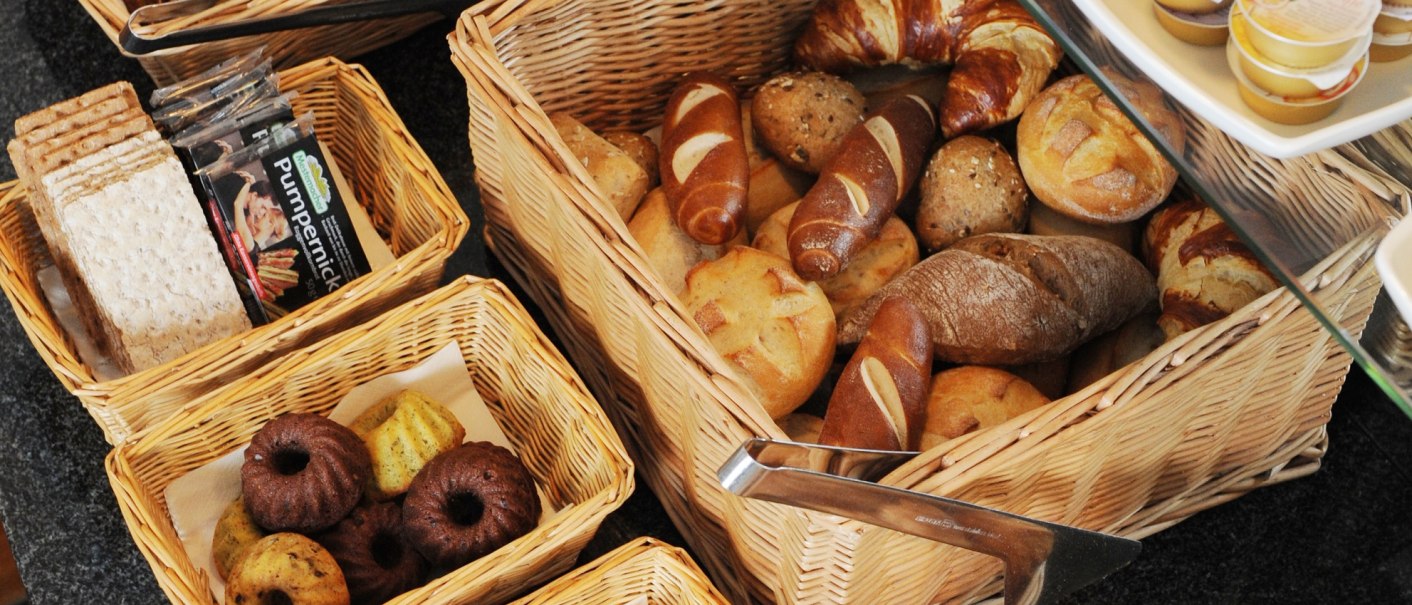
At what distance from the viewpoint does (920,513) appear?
765mm

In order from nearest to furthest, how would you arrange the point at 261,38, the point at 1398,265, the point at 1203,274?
the point at 1398,265, the point at 1203,274, the point at 261,38

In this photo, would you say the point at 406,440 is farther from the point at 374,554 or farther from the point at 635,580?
the point at 635,580

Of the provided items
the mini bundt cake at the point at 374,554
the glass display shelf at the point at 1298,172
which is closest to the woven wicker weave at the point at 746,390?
the glass display shelf at the point at 1298,172

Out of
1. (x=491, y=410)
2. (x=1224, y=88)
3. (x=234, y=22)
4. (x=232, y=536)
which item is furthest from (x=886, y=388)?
(x=234, y=22)

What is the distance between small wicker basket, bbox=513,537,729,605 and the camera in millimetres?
931

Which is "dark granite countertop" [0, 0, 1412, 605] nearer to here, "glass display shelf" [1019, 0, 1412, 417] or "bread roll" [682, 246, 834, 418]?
"bread roll" [682, 246, 834, 418]

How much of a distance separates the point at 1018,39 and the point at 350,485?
70 centimetres

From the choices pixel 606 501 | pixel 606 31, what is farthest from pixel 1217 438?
pixel 606 31

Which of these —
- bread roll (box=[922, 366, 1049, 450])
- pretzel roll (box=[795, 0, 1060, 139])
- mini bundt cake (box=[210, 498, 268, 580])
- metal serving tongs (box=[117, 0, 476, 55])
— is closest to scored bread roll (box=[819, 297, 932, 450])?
bread roll (box=[922, 366, 1049, 450])

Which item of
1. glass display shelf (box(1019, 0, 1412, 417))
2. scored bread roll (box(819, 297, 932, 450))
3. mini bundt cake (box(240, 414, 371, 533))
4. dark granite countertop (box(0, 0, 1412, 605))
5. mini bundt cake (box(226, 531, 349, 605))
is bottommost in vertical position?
dark granite countertop (box(0, 0, 1412, 605))

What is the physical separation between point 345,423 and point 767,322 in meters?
0.40

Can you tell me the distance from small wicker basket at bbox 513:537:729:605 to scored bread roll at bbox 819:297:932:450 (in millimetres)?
145

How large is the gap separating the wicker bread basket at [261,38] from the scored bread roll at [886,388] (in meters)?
0.67

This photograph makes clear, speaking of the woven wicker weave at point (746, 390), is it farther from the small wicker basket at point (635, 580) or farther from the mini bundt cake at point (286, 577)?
the mini bundt cake at point (286, 577)
